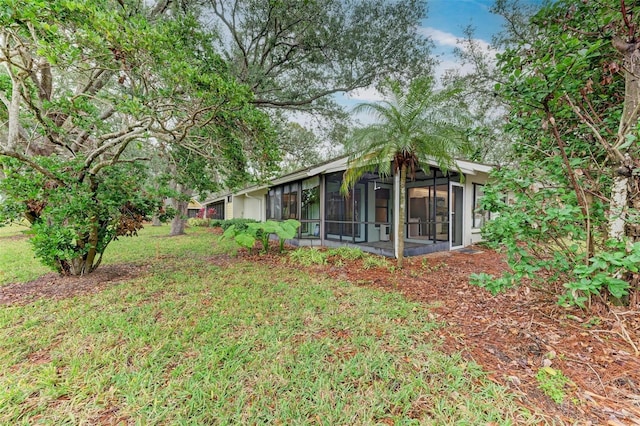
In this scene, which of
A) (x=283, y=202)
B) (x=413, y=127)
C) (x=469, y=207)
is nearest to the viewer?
(x=413, y=127)

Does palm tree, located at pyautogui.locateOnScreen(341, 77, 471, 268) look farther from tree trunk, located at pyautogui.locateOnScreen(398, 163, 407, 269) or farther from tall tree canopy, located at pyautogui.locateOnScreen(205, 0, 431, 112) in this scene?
tall tree canopy, located at pyautogui.locateOnScreen(205, 0, 431, 112)

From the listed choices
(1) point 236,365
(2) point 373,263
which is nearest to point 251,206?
(2) point 373,263

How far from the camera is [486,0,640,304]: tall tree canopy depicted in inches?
102

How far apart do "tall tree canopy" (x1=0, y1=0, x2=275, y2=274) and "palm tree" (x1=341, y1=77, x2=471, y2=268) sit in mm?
2464

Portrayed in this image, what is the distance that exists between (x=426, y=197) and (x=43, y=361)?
1033 centimetres

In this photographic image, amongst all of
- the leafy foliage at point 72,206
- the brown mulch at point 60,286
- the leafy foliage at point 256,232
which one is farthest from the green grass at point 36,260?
the leafy foliage at point 256,232

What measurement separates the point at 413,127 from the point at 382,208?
189 inches

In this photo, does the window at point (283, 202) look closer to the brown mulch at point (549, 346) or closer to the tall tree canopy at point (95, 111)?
the tall tree canopy at point (95, 111)

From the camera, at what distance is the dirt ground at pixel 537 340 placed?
6.58 feet

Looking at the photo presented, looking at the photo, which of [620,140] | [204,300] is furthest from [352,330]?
[620,140]

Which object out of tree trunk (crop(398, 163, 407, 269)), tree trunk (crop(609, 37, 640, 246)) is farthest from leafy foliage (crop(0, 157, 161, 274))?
tree trunk (crop(609, 37, 640, 246))

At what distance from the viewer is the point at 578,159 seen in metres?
2.78

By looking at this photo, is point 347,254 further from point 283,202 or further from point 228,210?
point 228,210

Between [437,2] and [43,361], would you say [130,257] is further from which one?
[437,2]
